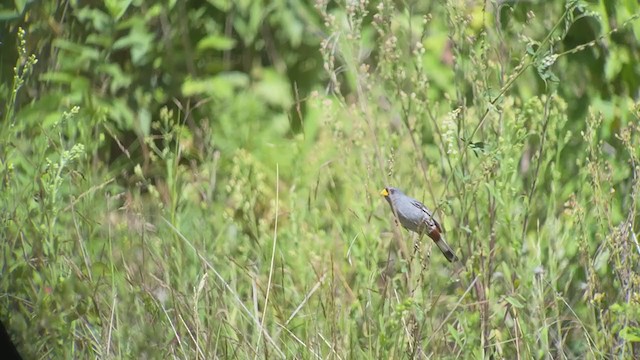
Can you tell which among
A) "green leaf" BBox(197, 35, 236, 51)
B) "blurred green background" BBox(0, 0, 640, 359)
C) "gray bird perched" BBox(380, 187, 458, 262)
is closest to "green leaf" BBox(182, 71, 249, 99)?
"blurred green background" BBox(0, 0, 640, 359)

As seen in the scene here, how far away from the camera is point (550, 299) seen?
284 centimetres

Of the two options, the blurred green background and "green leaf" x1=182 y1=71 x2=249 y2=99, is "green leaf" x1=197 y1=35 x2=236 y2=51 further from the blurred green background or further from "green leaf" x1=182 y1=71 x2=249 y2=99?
"green leaf" x1=182 y1=71 x2=249 y2=99

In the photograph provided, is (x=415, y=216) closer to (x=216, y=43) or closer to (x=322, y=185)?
(x=322, y=185)

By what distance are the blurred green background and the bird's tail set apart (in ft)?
0.13

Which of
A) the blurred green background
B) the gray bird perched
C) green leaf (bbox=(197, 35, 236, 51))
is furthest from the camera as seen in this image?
green leaf (bbox=(197, 35, 236, 51))

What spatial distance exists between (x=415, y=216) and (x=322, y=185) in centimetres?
119

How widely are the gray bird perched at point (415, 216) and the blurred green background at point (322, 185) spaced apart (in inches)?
1.9

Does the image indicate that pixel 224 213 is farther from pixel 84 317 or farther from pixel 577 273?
pixel 577 273

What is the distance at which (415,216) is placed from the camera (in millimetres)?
2412

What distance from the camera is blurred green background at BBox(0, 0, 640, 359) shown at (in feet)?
8.21

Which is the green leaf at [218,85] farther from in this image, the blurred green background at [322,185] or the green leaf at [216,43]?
the green leaf at [216,43]

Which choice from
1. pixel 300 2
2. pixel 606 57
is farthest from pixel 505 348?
pixel 300 2

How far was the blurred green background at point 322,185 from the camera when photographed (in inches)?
98.6

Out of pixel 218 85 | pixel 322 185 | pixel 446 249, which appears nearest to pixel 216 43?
pixel 218 85
